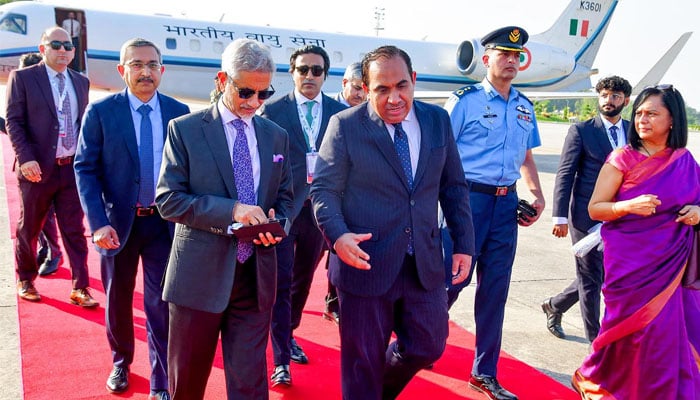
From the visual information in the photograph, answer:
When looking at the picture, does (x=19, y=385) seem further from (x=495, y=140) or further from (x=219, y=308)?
(x=495, y=140)

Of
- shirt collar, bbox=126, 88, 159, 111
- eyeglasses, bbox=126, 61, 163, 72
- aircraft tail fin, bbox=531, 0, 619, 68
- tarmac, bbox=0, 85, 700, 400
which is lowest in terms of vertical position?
tarmac, bbox=0, 85, 700, 400

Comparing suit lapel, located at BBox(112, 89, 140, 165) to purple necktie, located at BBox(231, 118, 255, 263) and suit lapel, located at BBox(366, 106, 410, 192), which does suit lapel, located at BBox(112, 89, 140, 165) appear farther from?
suit lapel, located at BBox(366, 106, 410, 192)

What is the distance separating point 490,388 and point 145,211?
2.16 metres

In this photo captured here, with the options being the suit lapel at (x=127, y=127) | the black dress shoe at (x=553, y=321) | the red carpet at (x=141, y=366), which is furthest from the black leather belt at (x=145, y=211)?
the black dress shoe at (x=553, y=321)

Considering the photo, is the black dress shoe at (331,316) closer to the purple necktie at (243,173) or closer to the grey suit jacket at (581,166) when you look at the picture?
the grey suit jacket at (581,166)

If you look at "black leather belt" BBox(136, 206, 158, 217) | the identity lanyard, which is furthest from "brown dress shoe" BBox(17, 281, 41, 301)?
the identity lanyard

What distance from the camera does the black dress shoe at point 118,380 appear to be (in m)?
3.55

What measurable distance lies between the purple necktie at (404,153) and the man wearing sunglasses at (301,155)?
116 centimetres

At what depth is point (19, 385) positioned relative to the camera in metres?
3.58

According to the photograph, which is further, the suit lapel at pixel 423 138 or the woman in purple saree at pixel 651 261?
the woman in purple saree at pixel 651 261

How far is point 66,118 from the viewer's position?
496cm

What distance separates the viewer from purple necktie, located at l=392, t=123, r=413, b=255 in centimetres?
287

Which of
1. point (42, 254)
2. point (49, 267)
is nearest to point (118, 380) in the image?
point (49, 267)

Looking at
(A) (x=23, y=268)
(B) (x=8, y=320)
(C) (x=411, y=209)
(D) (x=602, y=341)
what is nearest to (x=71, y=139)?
(A) (x=23, y=268)
